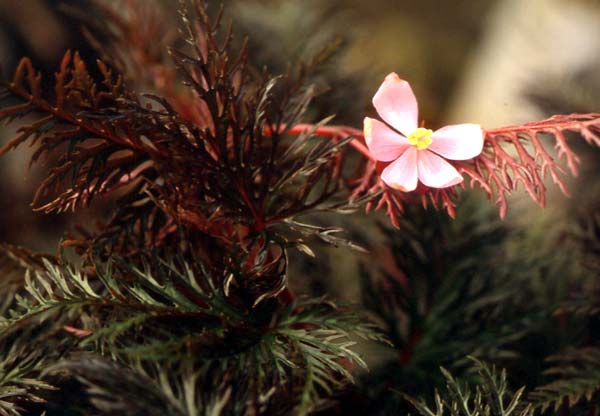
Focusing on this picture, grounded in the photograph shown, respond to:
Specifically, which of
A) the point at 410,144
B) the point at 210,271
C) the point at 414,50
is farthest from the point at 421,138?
the point at 414,50

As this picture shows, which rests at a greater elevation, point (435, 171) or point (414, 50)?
point (414, 50)

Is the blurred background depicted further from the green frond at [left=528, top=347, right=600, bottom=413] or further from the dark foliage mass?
the green frond at [left=528, top=347, right=600, bottom=413]

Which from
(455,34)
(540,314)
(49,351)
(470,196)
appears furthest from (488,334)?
(455,34)

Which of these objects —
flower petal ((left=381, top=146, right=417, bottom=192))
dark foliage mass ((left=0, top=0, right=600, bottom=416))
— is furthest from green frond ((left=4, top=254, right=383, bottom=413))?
flower petal ((left=381, top=146, right=417, bottom=192))

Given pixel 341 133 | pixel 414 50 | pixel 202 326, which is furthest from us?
pixel 414 50

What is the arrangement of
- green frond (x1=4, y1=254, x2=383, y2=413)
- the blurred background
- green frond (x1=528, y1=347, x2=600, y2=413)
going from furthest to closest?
the blurred background
green frond (x1=528, y1=347, x2=600, y2=413)
green frond (x1=4, y1=254, x2=383, y2=413)

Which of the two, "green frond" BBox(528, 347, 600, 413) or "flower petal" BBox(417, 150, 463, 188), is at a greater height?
"flower petal" BBox(417, 150, 463, 188)

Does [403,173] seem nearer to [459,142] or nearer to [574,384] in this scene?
[459,142]

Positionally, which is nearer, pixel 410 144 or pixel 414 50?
pixel 410 144
